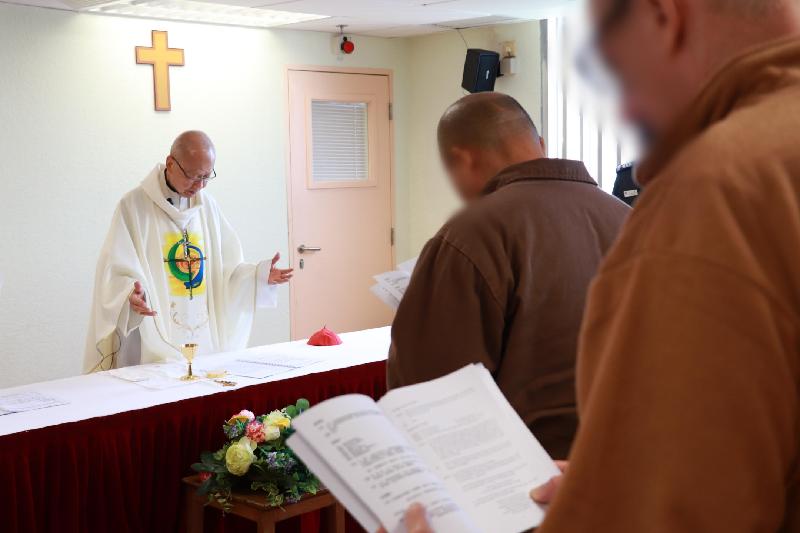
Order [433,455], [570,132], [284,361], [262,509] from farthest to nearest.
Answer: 1. [570,132]
2. [284,361]
3. [262,509]
4. [433,455]

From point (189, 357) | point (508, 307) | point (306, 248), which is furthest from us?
point (306, 248)

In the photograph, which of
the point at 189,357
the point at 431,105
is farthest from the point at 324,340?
the point at 431,105

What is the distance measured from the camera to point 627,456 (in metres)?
0.83

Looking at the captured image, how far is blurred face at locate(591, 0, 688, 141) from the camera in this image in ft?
2.93

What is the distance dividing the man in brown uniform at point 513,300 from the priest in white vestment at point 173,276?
7.80ft

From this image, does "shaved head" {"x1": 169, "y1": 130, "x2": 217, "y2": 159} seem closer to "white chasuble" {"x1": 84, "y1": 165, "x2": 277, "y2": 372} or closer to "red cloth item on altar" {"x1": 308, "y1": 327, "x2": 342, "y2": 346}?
"white chasuble" {"x1": 84, "y1": 165, "x2": 277, "y2": 372}

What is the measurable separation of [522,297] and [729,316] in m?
1.35

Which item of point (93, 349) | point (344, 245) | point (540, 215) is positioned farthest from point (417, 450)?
point (344, 245)

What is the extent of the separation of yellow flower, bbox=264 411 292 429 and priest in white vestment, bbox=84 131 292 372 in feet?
3.45

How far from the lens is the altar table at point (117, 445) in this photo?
3072 millimetres

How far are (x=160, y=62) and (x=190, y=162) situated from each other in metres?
1.76

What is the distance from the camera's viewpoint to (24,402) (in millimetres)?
3461

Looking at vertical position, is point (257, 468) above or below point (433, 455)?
below

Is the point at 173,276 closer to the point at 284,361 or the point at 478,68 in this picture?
the point at 284,361
